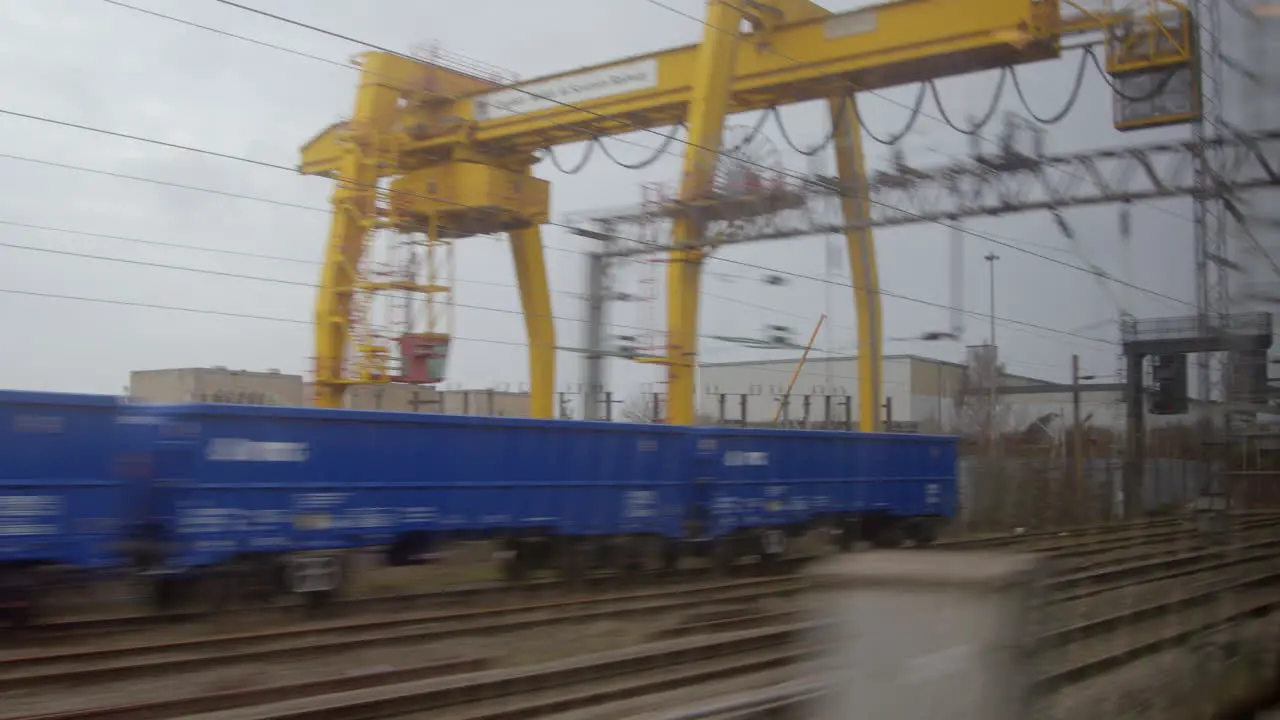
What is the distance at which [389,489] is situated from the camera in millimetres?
14875

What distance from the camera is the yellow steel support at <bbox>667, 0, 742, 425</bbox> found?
21.7 m

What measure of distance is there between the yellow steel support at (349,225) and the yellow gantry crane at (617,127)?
0.12 feet

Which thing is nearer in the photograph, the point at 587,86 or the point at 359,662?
the point at 359,662

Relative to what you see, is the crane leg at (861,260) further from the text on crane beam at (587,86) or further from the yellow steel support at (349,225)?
the yellow steel support at (349,225)

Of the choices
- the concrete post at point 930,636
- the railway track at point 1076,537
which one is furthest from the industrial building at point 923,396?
the concrete post at point 930,636

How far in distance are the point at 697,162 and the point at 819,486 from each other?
664 centimetres

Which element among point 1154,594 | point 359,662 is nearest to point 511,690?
point 359,662

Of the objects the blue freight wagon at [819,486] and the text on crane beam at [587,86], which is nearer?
the blue freight wagon at [819,486]

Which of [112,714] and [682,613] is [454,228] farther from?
[112,714]

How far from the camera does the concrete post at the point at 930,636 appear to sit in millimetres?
3568

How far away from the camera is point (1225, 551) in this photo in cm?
761

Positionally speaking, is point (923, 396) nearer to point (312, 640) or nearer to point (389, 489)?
point (389, 489)

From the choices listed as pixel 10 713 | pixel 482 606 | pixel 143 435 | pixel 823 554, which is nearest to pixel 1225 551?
pixel 10 713

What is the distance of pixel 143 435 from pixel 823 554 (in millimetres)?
13657
